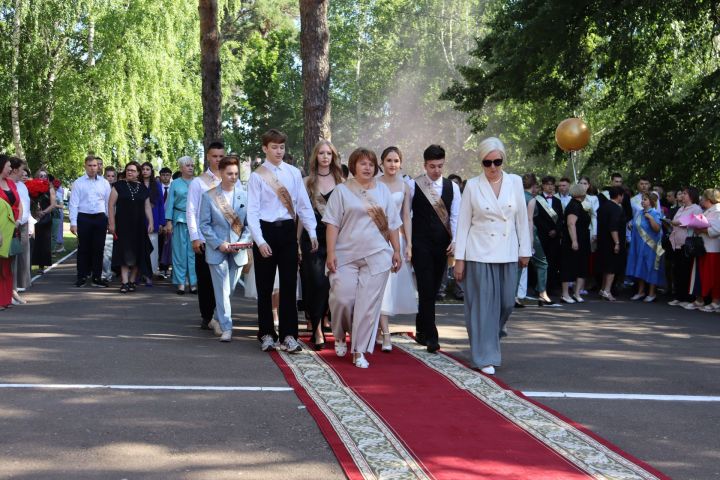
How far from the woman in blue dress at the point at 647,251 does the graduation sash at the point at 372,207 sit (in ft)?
30.2

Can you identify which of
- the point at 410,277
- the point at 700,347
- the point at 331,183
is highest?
the point at 331,183

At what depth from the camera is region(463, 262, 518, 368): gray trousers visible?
32.0 feet

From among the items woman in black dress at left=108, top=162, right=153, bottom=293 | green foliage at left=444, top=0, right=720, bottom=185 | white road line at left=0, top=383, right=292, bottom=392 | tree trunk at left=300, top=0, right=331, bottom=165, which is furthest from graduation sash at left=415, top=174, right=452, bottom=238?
green foliage at left=444, top=0, right=720, bottom=185

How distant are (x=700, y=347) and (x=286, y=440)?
6701 millimetres

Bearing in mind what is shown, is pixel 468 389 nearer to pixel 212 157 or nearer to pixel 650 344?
pixel 650 344

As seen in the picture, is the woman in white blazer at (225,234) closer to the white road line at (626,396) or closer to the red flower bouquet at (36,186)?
the white road line at (626,396)

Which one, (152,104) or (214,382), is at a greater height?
(152,104)

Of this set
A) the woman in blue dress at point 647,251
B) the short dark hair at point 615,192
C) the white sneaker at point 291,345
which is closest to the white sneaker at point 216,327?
the white sneaker at point 291,345

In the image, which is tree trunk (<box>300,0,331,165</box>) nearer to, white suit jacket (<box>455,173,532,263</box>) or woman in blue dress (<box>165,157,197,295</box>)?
woman in blue dress (<box>165,157,197,295</box>)

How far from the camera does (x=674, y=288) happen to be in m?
18.0

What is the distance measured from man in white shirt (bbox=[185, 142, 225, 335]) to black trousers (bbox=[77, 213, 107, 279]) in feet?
18.0

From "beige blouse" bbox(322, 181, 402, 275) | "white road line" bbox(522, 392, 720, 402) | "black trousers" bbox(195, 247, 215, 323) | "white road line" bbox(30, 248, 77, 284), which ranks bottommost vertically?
"white road line" bbox(522, 392, 720, 402)

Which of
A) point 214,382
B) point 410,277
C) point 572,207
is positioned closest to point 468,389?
point 214,382

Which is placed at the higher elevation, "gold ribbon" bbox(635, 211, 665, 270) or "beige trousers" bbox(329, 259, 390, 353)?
"gold ribbon" bbox(635, 211, 665, 270)
